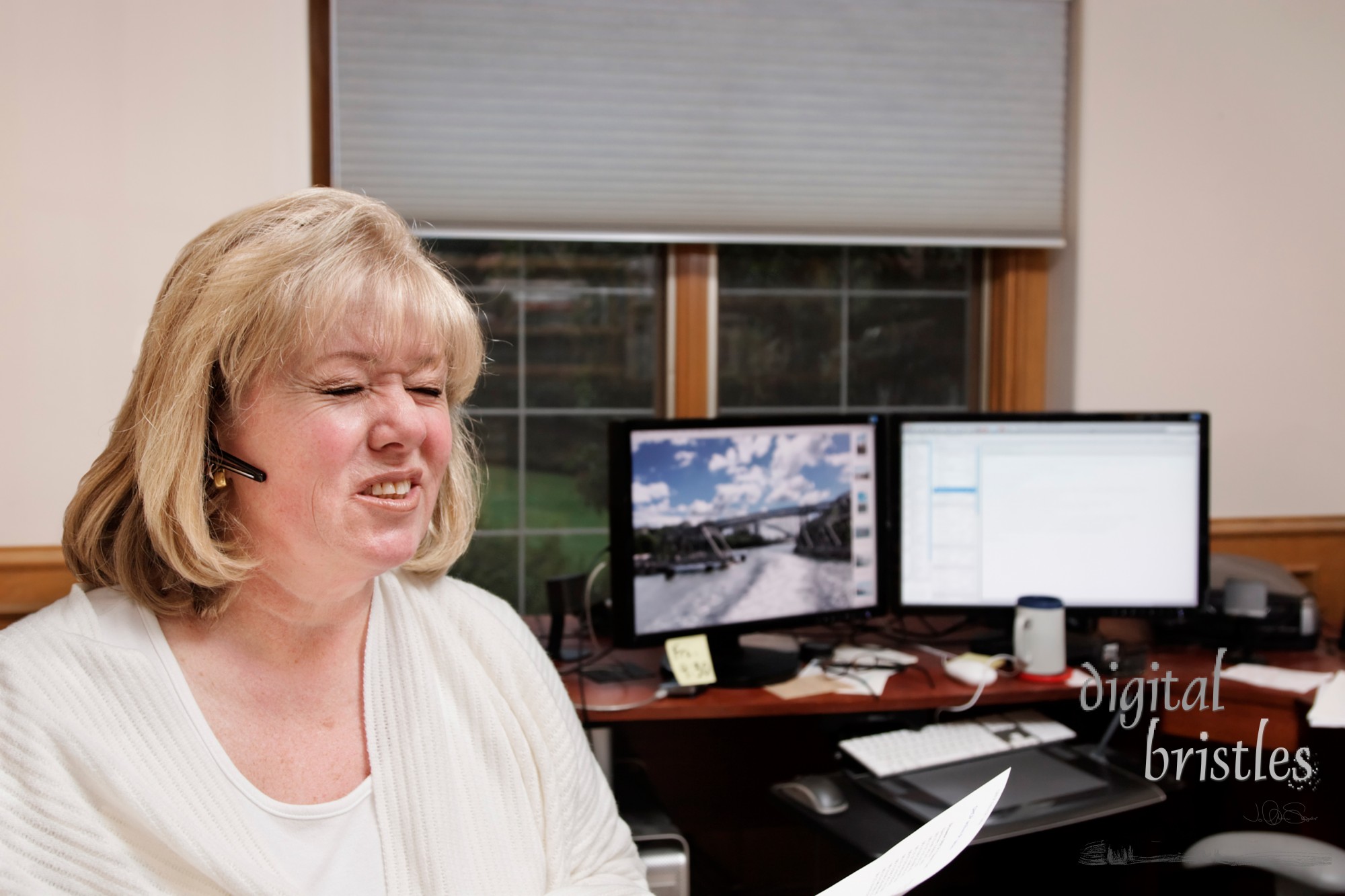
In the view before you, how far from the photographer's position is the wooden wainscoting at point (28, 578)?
2.07 m

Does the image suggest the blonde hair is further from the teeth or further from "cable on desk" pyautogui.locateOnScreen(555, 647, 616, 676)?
"cable on desk" pyautogui.locateOnScreen(555, 647, 616, 676)

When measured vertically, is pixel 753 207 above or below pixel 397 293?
above

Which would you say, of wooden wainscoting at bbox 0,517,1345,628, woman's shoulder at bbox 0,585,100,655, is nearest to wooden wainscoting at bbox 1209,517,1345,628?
wooden wainscoting at bbox 0,517,1345,628

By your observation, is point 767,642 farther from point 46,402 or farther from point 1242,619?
point 46,402

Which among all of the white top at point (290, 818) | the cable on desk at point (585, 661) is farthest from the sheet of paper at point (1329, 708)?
the white top at point (290, 818)

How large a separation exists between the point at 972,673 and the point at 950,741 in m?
0.16

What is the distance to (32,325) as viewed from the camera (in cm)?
206

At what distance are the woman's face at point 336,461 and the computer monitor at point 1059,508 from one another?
46.6 inches

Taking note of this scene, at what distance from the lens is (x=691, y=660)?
176cm

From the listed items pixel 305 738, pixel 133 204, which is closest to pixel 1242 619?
pixel 305 738

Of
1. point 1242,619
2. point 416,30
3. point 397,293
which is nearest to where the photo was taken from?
point 397,293

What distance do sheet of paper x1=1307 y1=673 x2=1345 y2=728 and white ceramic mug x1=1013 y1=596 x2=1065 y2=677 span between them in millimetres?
398

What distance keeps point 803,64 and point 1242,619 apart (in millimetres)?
1573

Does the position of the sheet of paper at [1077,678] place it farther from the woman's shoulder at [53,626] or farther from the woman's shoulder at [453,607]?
the woman's shoulder at [53,626]
